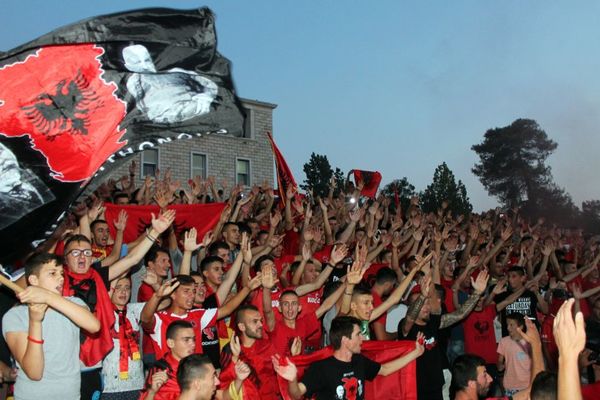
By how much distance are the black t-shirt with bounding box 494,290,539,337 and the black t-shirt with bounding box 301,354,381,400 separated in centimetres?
479

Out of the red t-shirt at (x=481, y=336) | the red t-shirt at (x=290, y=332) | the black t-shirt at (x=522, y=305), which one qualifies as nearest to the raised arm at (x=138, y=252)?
the red t-shirt at (x=290, y=332)

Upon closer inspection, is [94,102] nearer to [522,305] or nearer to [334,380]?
[334,380]

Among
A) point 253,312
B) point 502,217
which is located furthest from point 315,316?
point 502,217

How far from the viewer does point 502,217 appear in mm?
18359

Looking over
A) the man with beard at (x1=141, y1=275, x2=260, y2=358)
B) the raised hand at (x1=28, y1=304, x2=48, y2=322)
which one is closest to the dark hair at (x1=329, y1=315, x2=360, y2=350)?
the man with beard at (x1=141, y1=275, x2=260, y2=358)

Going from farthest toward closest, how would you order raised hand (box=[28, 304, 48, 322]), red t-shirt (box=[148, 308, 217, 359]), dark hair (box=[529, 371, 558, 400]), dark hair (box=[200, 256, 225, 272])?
dark hair (box=[200, 256, 225, 272]), red t-shirt (box=[148, 308, 217, 359]), dark hair (box=[529, 371, 558, 400]), raised hand (box=[28, 304, 48, 322])

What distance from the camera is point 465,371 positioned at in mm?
5809

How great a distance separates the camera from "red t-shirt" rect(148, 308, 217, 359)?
20.8 feet

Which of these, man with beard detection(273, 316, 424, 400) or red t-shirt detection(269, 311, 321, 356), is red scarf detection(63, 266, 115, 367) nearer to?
man with beard detection(273, 316, 424, 400)

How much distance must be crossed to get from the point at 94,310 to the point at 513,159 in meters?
57.2

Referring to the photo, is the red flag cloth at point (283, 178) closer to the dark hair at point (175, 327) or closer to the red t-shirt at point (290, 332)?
the red t-shirt at point (290, 332)

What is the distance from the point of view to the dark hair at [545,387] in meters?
4.69

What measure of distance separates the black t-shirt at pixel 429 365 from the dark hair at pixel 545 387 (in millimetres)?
2613

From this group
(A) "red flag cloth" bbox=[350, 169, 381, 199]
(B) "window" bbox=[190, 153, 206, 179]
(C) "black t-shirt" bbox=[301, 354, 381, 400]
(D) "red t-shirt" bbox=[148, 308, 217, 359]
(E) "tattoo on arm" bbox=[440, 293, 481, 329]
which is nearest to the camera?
(C) "black t-shirt" bbox=[301, 354, 381, 400]
